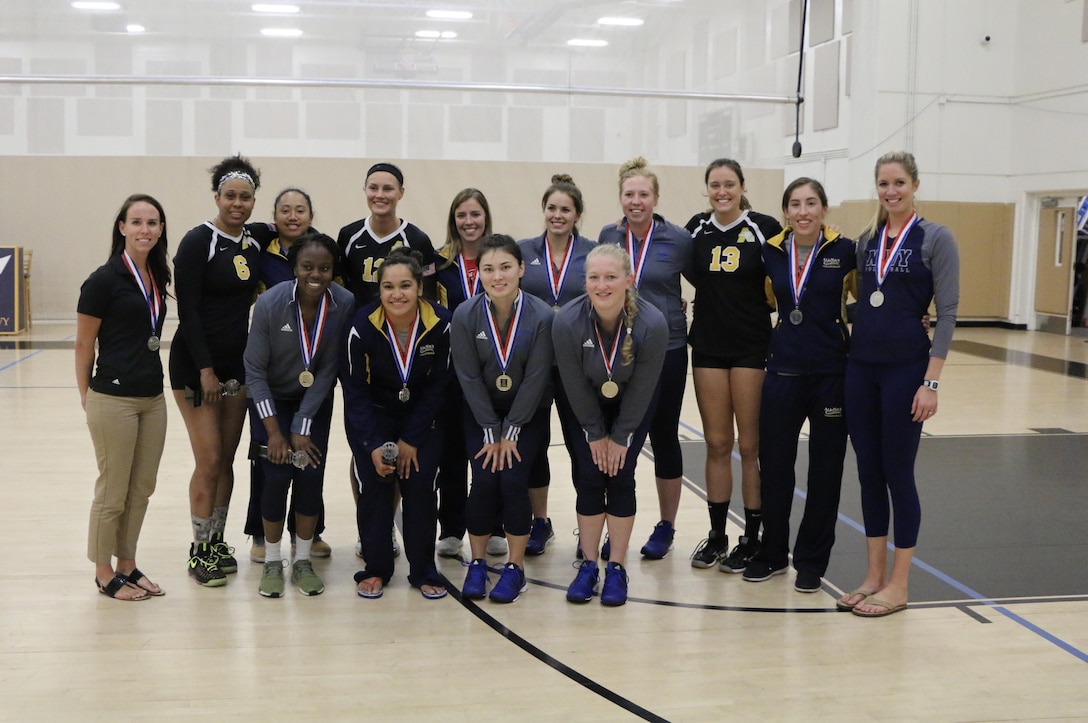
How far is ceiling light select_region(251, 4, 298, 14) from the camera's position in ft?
39.4

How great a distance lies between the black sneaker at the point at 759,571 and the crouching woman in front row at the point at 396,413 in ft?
3.99

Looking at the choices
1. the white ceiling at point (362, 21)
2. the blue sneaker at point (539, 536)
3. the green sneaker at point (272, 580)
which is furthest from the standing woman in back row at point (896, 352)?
the white ceiling at point (362, 21)

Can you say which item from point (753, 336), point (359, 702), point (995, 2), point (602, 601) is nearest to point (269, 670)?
point (359, 702)

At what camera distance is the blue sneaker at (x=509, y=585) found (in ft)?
11.7

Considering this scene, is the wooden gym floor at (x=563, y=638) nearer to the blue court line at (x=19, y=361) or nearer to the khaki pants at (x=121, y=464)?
the khaki pants at (x=121, y=464)

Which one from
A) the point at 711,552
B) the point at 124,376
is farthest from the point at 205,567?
the point at 711,552

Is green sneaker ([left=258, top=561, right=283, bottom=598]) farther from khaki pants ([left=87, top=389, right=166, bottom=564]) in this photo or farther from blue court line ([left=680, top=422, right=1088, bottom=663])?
blue court line ([left=680, top=422, right=1088, bottom=663])

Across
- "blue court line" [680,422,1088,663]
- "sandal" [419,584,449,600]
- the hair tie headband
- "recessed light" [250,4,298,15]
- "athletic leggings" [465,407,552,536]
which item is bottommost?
"sandal" [419,584,449,600]

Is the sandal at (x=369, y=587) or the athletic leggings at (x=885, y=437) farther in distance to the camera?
the sandal at (x=369, y=587)

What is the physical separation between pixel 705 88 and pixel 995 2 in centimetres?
442

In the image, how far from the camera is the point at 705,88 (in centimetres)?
1295

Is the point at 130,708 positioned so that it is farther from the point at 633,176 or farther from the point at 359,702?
the point at 633,176

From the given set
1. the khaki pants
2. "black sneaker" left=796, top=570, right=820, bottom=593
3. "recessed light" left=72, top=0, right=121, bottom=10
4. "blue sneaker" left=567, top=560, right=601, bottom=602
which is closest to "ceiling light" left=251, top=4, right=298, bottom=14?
"recessed light" left=72, top=0, right=121, bottom=10

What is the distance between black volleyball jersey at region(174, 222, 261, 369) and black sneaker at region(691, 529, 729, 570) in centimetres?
202
